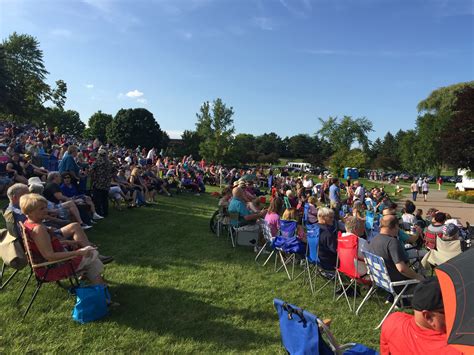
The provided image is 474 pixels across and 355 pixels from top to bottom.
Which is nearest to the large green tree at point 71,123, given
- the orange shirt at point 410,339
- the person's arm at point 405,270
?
the person's arm at point 405,270

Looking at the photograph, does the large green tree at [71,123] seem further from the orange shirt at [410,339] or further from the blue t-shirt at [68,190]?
the orange shirt at [410,339]

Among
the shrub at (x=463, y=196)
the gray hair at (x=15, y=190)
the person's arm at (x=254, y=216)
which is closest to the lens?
the gray hair at (x=15, y=190)

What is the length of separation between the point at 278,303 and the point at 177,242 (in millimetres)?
5240

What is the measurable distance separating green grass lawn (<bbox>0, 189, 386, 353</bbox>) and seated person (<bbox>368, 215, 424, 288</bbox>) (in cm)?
69

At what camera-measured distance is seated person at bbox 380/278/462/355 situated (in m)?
1.90

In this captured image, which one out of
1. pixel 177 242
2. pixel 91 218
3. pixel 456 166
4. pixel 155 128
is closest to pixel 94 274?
pixel 177 242

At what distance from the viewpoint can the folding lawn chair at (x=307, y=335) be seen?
2146 mm

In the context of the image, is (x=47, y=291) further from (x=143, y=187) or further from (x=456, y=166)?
(x=456, y=166)

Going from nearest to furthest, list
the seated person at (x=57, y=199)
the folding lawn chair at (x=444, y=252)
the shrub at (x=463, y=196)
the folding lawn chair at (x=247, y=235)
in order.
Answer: the folding lawn chair at (x=444, y=252) → the seated person at (x=57, y=199) → the folding lawn chair at (x=247, y=235) → the shrub at (x=463, y=196)

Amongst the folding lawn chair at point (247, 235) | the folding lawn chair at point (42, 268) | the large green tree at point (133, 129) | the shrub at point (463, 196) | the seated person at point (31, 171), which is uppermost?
the large green tree at point (133, 129)

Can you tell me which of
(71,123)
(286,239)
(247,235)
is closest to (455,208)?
(247,235)

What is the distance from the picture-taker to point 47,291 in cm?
442

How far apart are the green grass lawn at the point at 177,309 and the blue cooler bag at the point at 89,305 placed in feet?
0.31

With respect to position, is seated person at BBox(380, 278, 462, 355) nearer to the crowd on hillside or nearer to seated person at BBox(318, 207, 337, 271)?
the crowd on hillside
